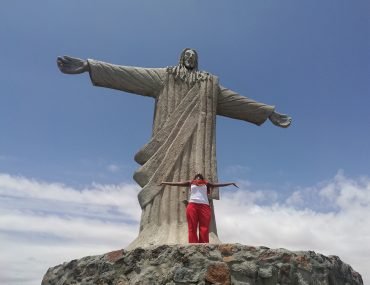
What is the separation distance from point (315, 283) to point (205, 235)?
1.68 m

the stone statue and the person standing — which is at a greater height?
the stone statue

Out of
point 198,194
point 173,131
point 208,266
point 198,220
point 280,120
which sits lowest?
point 208,266

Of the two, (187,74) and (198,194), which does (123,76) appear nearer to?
(187,74)

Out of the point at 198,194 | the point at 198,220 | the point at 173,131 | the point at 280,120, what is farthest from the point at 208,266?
the point at 280,120

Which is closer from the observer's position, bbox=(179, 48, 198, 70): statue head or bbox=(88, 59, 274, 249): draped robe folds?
bbox=(88, 59, 274, 249): draped robe folds

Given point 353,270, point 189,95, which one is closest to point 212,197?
point 189,95

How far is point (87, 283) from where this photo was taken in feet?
20.6

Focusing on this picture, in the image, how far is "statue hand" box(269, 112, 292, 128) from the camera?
938 centimetres

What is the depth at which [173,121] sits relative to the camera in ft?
27.4

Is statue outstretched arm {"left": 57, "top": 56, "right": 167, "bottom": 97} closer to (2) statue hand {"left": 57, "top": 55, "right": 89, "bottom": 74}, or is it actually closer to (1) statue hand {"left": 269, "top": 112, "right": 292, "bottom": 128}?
(2) statue hand {"left": 57, "top": 55, "right": 89, "bottom": 74}

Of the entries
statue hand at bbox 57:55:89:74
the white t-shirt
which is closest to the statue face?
statue hand at bbox 57:55:89:74

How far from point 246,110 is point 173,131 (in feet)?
5.58

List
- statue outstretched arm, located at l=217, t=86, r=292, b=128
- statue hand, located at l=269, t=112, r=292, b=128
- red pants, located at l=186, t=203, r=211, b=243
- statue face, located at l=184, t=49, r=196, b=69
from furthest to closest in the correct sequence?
statue hand, located at l=269, t=112, r=292, b=128 < statue outstretched arm, located at l=217, t=86, r=292, b=128 < statue face, located at l=184, t=49, r=196, b=69 < red pants, located at l=186, t=203, r=211, b=243

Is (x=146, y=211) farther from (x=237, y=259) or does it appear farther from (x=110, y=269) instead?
(x=237, y=259)
